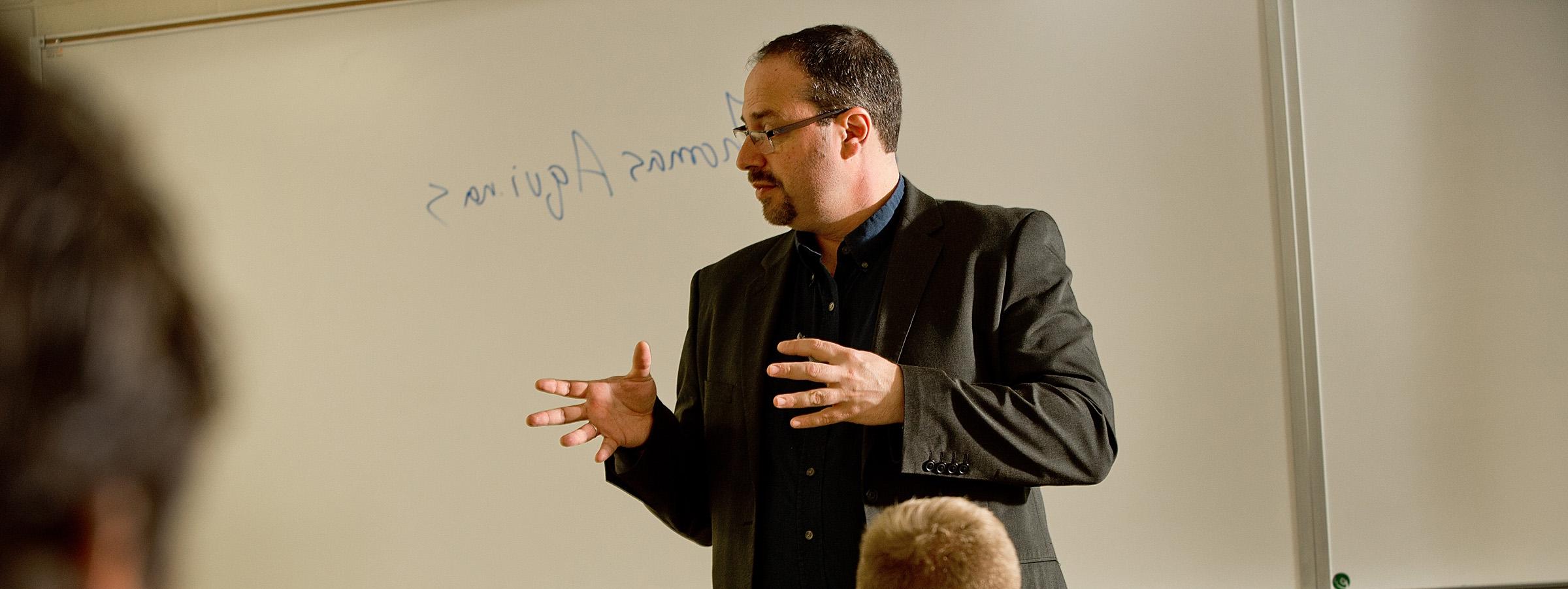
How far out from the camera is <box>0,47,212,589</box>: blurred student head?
1.04ft

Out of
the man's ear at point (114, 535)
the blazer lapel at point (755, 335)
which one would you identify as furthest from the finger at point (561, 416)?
the man's ear at point (114, 535)

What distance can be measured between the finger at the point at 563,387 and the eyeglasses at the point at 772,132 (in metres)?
0.49

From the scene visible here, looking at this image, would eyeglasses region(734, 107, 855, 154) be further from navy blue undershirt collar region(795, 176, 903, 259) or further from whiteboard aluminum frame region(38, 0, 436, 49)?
whiteboard aluminum frame region(38, 0, 436, 49)

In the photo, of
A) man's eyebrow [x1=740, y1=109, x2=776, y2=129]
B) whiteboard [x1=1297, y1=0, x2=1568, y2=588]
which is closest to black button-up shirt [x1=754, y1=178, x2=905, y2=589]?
man's eyebrow [x1=740, y1=109, x2=776, y2=129]

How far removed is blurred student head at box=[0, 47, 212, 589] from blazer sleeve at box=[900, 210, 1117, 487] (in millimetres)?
1092

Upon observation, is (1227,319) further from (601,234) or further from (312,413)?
(312,413)

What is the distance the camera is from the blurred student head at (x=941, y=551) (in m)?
1.08

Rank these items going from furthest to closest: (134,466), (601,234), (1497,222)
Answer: (601,234) < (1497,222) < (134,466)

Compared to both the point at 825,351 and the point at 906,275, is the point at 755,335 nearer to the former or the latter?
the point at 906,275

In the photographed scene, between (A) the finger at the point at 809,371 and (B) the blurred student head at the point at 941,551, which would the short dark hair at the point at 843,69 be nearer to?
(A) the finger at the point at 809,371

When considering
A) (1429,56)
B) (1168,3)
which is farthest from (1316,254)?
(1168,3)

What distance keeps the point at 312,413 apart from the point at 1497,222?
2.96 meters

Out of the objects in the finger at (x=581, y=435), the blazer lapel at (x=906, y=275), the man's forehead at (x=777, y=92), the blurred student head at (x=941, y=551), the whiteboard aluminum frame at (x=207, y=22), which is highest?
the whiteboard aluminum frame at (x=207, y=22)

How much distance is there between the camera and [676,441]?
171 cm
